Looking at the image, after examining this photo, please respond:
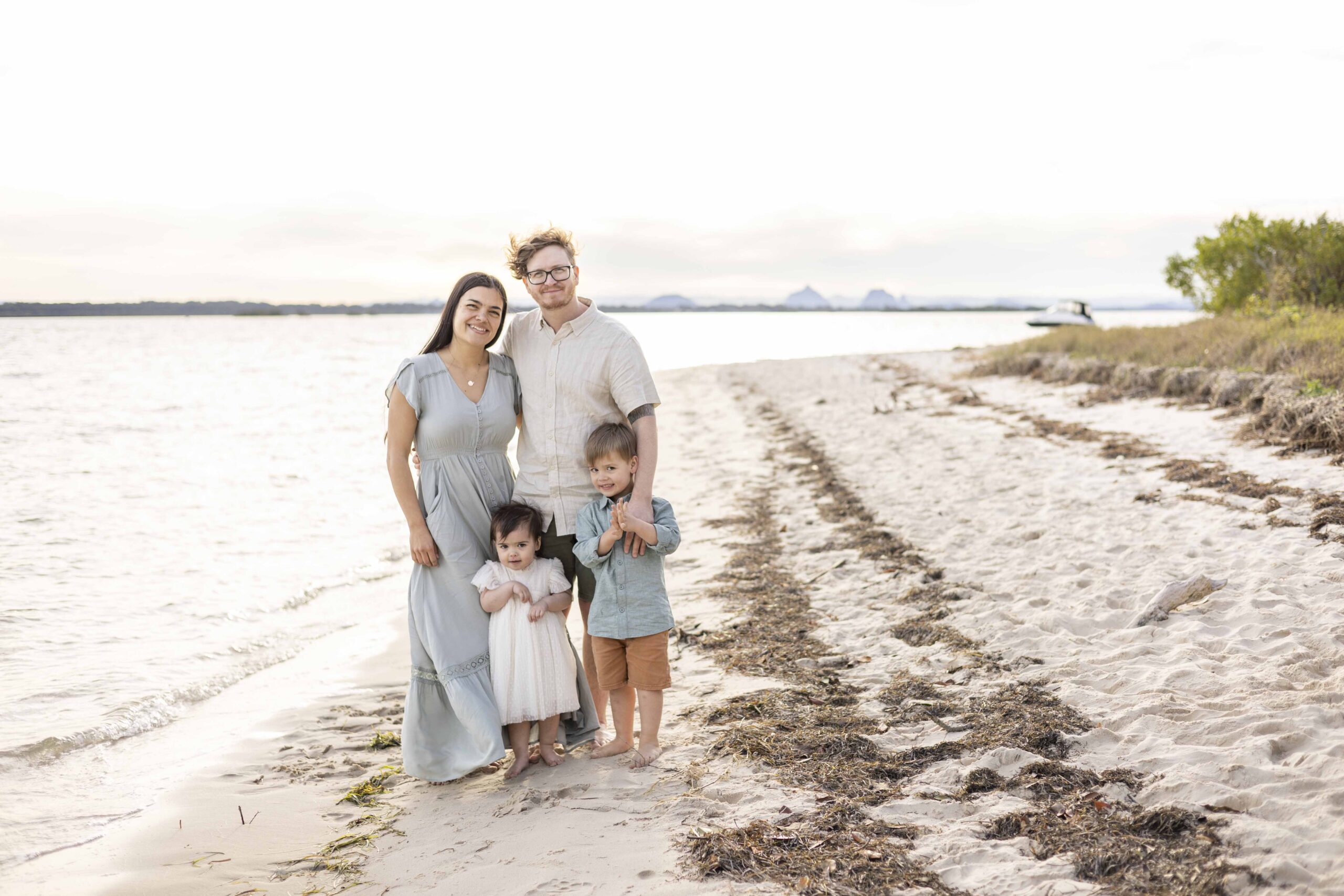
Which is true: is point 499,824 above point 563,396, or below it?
below

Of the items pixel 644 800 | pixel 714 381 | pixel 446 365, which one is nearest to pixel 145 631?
pixel 446 365

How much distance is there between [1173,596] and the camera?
4.88 metres

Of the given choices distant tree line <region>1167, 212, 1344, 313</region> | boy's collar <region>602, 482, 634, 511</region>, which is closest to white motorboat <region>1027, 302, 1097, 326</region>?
distant tree line <region>1167, 212, 1344, 313</region>

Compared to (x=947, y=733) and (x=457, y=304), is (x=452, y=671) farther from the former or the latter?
(x=947, y=733)

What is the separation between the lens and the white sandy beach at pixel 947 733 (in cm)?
297

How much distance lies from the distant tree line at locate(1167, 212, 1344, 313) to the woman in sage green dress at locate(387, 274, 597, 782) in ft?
51.5

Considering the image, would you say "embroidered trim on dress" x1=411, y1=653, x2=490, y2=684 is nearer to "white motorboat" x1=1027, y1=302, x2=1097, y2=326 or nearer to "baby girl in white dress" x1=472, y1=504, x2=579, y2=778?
"baby girl in white dress" x1=472, y1=504, x2=579, y2=778

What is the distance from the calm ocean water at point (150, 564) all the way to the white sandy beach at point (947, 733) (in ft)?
1.83

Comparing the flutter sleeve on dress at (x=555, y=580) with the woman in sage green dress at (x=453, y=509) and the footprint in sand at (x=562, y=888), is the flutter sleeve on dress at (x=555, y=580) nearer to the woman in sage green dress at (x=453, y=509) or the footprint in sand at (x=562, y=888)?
the woman in sage green dress at (x=453, y=509)

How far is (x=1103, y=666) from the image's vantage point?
4.30 metres

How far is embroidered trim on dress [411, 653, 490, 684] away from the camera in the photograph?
3820 mm

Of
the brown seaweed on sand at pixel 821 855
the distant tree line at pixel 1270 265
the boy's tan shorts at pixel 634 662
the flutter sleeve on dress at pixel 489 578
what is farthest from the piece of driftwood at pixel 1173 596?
the distant tree line at pixel 1270 265

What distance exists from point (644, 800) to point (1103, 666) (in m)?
2.39

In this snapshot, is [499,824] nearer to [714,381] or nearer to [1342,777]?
[1342,777]
